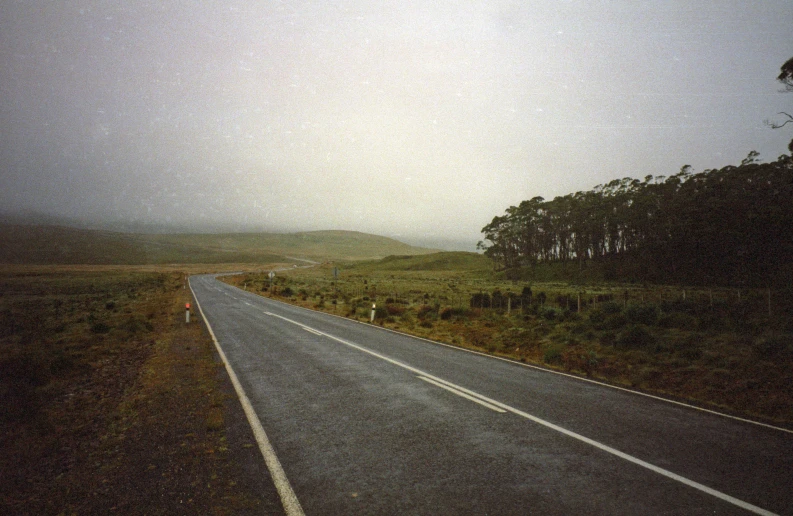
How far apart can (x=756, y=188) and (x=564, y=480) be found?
67.3 m

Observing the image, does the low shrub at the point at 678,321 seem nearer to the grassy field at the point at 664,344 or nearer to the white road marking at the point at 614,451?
the grassy field at the point at 664,344

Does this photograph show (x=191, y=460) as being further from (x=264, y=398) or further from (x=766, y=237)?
(x=766, y=237)

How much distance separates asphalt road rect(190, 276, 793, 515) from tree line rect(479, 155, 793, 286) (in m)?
49.8

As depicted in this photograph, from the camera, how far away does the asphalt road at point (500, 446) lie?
3764mm

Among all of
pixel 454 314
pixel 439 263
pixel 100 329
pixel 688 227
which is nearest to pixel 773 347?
pixel 454 314

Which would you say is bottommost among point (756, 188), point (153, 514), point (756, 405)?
point (756, 405)

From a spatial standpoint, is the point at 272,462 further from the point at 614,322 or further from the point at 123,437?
the point at 614,322

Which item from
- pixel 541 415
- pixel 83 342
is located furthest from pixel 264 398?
pixel 83 342

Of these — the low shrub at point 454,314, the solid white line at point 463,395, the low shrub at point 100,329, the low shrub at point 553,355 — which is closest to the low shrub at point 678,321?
the low shrub at point 553,355

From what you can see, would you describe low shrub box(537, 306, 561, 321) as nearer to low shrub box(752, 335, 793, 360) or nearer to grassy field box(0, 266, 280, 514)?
low shrub box(752, 335, 793, 360)

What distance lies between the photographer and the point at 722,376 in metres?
9.05

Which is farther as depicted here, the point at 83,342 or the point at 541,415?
the point at 83,342

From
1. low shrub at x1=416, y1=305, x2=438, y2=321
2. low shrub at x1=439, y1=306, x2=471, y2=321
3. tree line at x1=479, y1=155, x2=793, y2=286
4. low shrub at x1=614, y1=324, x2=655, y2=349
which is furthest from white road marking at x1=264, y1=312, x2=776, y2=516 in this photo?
tree line at x1=479, y1=155, x2=793, y2=286

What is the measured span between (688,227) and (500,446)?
6407 cm
